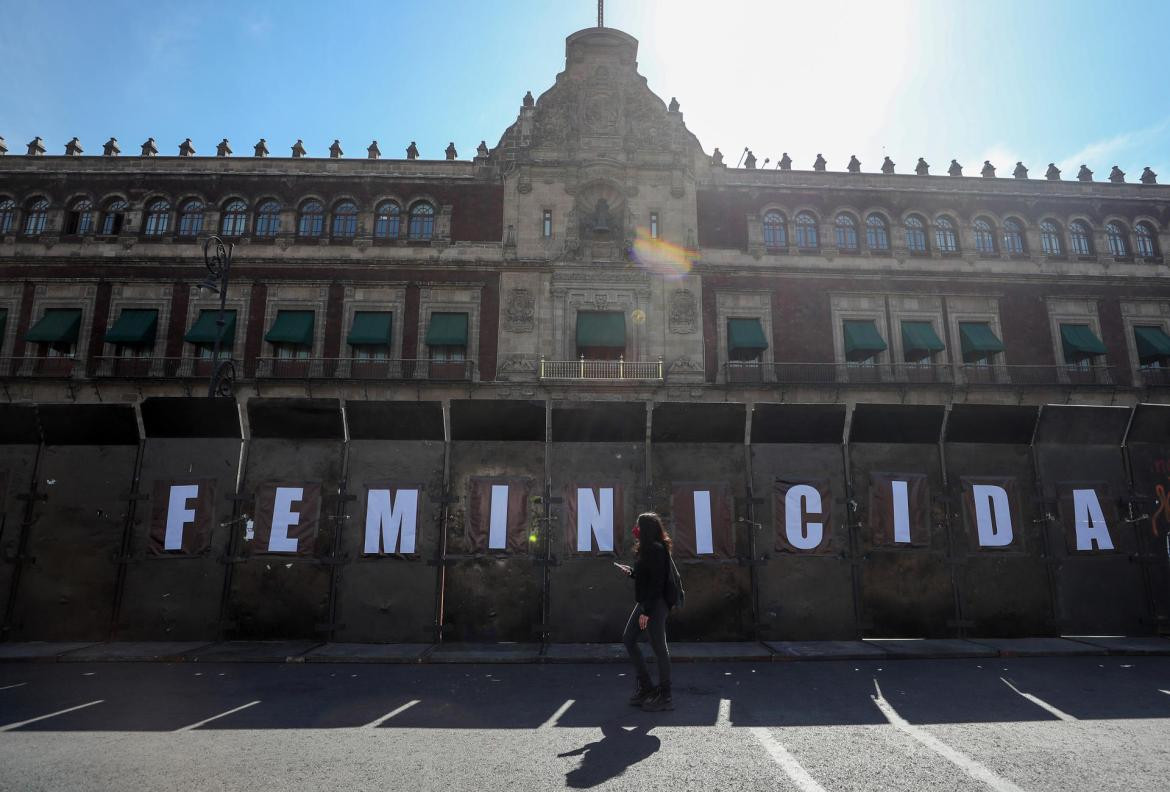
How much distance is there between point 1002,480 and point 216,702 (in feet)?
37.0

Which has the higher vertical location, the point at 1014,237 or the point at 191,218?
the point at 191,218

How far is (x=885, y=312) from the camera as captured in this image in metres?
24.4

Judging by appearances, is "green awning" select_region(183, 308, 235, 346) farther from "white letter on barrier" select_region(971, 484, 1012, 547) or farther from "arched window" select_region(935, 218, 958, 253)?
"arched window" select_region(935, 218, 958, 253)

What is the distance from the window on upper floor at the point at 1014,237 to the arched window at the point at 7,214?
42.3 meters

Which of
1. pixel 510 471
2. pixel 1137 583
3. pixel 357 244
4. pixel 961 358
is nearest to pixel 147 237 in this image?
pixel 357 244

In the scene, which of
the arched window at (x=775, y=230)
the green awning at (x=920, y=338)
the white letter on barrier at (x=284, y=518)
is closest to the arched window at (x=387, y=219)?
the arched window at (x=775, y=230)

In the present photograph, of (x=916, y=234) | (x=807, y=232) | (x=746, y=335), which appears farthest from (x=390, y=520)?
(x=916, y=234)

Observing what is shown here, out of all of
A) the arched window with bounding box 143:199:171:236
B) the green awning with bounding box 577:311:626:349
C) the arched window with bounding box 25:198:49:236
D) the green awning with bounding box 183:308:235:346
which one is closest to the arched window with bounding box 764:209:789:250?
the green awning with bounding box 577:311:626:349

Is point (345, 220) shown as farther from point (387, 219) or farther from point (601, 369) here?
point (601, 369)

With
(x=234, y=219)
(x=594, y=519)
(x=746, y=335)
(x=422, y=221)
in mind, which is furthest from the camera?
(x=422, y=221)

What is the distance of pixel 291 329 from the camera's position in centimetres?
2334

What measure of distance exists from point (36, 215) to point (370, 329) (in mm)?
15633

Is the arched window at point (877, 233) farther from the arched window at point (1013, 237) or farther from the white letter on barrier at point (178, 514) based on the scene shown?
the white letter on barrier at point (178, 514)

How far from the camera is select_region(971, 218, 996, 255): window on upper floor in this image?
25609 millimetres
